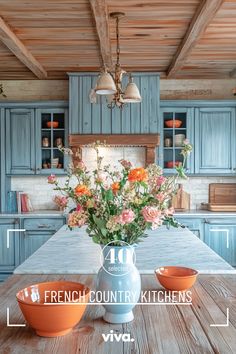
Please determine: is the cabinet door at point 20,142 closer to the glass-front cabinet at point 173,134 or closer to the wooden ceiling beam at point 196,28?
the glass-front cabinet at point 173,134

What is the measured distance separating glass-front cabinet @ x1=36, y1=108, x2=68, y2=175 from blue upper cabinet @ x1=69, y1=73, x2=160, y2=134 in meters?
0.25

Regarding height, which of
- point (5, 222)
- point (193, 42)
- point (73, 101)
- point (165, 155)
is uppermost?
point (193, 42)

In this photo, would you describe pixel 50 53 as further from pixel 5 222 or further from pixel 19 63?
pixel 5 222

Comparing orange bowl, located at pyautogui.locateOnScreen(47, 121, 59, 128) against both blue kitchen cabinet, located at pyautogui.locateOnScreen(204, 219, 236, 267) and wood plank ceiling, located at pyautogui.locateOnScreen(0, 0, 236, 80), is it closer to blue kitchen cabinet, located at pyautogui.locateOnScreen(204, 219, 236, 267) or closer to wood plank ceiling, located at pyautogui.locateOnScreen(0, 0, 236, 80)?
wood plank ceiling, located at pyautogui.locateOnScreen(0, 0, 236, 80)

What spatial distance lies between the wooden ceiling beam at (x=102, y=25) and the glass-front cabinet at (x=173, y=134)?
1.31m

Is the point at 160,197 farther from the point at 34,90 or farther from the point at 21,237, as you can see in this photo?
the point at 34,90

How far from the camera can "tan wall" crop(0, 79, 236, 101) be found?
18.7 ft

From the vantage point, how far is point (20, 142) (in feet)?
17.4

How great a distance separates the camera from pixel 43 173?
209 inches

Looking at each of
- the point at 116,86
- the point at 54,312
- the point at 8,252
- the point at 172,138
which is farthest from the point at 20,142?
the point at 54,312

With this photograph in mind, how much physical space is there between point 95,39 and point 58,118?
1635 millimetres

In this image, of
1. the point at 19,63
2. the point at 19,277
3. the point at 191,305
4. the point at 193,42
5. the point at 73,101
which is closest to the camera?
the point at 191,305

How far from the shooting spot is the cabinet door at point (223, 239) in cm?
498

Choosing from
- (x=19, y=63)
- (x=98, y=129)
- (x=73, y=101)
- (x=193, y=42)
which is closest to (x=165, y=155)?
(x=98, y=129)
